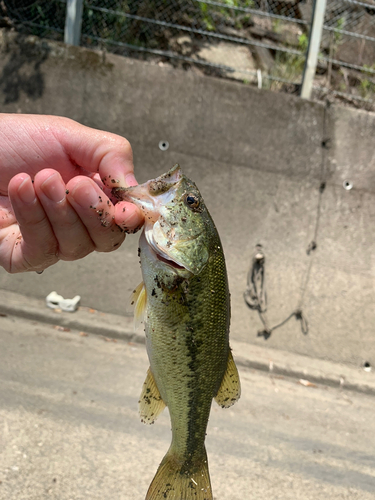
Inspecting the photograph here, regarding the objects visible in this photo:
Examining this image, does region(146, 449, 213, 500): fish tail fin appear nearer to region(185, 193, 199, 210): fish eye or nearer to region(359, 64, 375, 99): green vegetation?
region(185, 193, 199, 210): fish eye

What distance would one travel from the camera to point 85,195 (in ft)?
5.59

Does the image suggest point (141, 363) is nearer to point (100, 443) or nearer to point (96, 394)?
point (96, 394)

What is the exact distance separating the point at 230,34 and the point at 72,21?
2.56m

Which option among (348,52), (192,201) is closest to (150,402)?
(192,201)

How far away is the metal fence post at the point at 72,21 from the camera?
199 inches

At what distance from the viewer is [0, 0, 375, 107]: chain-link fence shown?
540 centimetres

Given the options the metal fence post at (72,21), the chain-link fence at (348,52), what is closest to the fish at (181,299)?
the metal fence post at (72,21)

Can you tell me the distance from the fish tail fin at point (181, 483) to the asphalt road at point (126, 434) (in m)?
0.94

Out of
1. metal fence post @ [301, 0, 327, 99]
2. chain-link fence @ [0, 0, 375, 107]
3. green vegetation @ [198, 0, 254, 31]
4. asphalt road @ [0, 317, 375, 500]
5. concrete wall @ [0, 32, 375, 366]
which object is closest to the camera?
asphalt road @ [0, 317, 375, 500]

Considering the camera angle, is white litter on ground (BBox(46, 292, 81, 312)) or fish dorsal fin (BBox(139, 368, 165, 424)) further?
white litter on ground (BBox(46, 292, 81, 312))

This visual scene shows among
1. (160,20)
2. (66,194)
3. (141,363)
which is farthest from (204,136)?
(66,194)

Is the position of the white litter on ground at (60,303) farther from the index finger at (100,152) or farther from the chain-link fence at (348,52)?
the chain-link fence at (348,52)

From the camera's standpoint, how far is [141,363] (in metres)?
4.41

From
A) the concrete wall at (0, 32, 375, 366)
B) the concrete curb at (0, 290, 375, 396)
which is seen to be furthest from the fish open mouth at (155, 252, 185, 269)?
the concrete wall at (0, 32, 375, 366)
